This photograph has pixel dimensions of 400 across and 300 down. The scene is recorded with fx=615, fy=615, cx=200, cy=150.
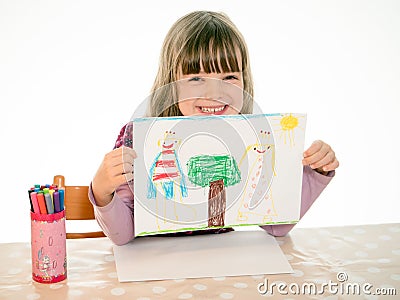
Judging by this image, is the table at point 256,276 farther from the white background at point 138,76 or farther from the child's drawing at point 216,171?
the white background at point 138,76

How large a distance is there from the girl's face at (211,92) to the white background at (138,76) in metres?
0.99

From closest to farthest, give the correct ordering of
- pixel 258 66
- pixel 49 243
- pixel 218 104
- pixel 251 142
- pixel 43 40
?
pixel 49 243
pixel 251 142
pixel 218 104
pixel 43 40
pixel 258 66

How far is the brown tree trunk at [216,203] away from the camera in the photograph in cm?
111

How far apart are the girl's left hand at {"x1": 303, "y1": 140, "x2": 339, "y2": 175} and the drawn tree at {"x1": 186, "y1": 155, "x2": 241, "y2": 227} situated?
0.16 m

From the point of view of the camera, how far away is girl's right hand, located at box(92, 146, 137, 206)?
106 centimetres

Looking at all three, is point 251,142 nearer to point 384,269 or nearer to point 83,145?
point 384,269

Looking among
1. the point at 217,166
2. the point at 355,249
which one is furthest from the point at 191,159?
the point at 355,249

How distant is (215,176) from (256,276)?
7.4 inches

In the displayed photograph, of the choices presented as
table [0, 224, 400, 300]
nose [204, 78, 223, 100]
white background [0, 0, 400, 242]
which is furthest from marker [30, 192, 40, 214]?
white background [0, 0, 400, 242]

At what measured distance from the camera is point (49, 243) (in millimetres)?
999

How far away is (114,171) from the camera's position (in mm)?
1068

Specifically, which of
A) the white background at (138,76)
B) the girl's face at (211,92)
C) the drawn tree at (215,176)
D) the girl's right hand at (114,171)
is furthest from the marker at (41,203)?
the white background at (138,76)

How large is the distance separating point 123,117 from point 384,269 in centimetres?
134

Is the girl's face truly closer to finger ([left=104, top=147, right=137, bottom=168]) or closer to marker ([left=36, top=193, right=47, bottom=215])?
finger ([left=104, top=147, right=137, bottom=168])
